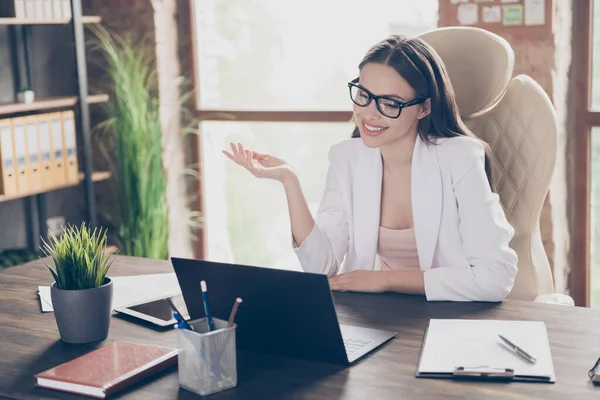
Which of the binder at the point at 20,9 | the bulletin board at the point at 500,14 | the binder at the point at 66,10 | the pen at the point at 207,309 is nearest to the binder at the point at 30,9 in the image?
the binder at the point at 20,9

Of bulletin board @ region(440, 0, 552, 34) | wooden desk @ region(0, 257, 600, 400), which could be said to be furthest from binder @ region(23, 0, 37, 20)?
wooden desk @ region(0, 257, 600, 400)

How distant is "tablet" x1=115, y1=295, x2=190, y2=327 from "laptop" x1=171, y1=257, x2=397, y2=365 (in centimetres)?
15

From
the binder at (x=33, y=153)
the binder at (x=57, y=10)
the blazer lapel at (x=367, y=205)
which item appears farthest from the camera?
the binder at (x=57, y=10)

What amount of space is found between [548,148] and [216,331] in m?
1.17

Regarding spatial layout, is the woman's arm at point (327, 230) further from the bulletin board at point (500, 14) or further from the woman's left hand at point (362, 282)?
the bulletin board at point (500, 14)

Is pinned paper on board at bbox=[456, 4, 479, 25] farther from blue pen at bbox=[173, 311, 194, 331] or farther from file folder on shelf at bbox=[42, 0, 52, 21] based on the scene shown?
blue pen at bbox=[173, 311, 194, 331]

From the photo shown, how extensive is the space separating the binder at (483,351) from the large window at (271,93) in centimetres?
222

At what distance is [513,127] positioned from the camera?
2.19 meters

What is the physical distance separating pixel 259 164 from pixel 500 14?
1561 mm

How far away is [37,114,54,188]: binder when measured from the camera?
358cm

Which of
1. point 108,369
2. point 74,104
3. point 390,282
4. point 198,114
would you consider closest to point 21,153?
point 74,104

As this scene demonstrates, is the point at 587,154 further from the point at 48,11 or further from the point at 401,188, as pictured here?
the point at 48,11

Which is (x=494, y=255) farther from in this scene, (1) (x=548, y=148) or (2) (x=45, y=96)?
(2) (x=45, y=96)

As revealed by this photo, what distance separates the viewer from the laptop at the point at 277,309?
53.5 inches
